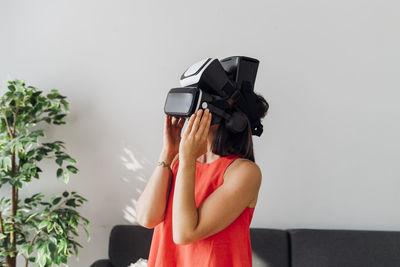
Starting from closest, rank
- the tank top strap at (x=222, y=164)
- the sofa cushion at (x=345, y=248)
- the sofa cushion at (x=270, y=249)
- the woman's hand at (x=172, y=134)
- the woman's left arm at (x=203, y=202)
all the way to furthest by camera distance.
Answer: the woman's left arm at (x=203, y=202) < the tank top strap at (x=222, y=164) < the woman's hand at (x=172, y=134) < the sofa cushion at (x=345, y=248) < the sofa cushion at (x=270, y=249)

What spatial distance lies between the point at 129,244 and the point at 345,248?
1071 mm

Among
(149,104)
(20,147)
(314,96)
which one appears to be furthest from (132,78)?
(314,96)

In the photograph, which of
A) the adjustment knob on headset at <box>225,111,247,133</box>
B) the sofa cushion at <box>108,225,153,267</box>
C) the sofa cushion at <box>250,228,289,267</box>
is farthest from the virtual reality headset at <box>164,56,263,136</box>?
the sofa cushion at <box>108,225,153,267</box>

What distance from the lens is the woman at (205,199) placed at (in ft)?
2.87

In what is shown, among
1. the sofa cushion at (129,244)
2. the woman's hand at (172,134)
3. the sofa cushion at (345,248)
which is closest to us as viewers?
the woman's hand at (172,134)

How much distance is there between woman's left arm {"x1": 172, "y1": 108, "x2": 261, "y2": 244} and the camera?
0.87 m

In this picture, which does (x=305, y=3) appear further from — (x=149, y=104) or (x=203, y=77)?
(x=203, y=77)

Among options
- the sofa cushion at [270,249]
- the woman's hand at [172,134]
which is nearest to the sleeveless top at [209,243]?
the woman's hand at [172,134]

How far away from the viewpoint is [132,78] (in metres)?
2.08

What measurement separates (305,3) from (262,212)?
1112 millimetres

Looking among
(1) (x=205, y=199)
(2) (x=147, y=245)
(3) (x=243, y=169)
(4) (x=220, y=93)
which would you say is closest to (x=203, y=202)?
(1) (x=205, y=199)

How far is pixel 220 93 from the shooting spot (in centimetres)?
92

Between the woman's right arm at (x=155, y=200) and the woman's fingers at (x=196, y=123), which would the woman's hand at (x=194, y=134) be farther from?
the woman's right arm at (x=155, y=200)

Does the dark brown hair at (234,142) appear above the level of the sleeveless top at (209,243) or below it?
above
